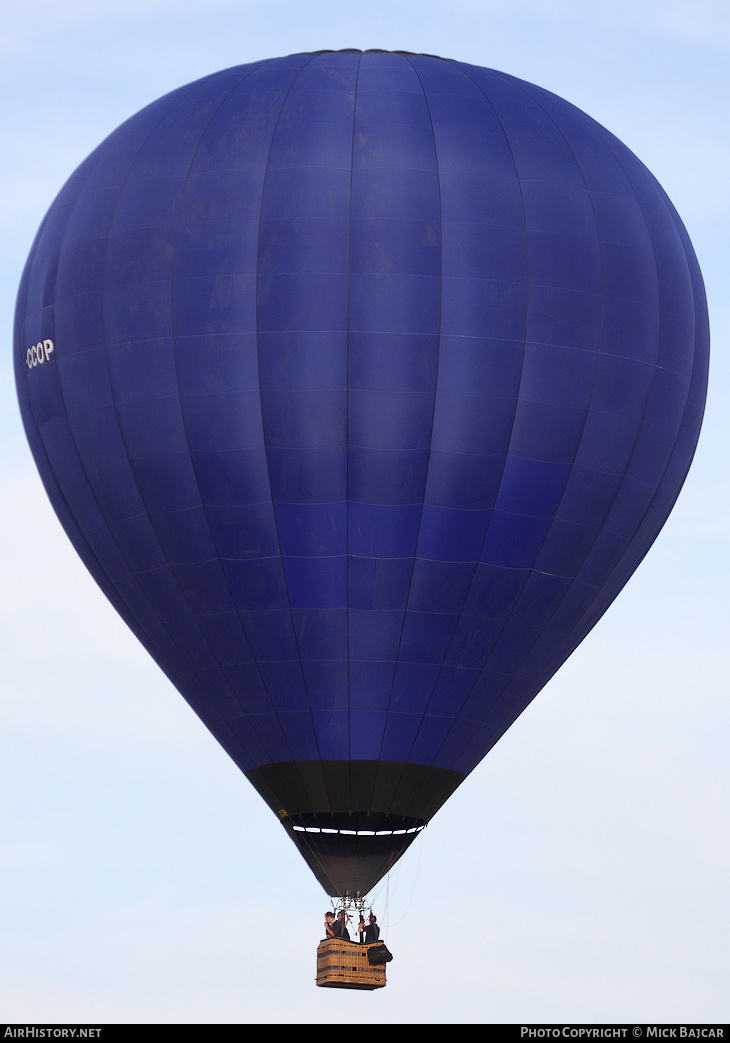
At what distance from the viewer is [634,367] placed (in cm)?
2975

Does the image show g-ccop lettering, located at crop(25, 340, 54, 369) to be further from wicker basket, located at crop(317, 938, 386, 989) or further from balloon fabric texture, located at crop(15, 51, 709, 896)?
wicker basket, located at crop(317, 938, 386, 989)

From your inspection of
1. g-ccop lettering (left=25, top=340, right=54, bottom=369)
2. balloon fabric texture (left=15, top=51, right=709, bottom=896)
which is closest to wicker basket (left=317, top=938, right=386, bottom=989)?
balloon fabric texture (left=15, top=51, right=709, bottom=896)

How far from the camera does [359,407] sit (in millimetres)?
28500

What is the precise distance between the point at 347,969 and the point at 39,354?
8.53 metres

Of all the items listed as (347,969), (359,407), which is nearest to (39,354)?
(359,407)

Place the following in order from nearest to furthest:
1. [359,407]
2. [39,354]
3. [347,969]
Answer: [359,407], [347,969], [39,354]

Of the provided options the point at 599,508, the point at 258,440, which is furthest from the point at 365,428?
the point at 599,508

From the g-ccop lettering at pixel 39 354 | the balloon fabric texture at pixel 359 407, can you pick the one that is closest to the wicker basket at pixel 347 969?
the balloon fabric texture at pixel 359 407

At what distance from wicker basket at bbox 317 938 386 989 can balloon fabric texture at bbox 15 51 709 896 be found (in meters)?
0.82

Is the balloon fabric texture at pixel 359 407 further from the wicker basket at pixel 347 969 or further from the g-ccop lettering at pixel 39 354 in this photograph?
the wicker basket at pixel 347 969

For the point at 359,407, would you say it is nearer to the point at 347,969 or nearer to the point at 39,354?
the point at 39,354

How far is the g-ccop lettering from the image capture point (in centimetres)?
3044

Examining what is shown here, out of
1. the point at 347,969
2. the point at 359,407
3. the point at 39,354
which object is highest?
the point at 39,354

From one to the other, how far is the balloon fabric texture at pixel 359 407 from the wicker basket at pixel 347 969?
2.68 feet
